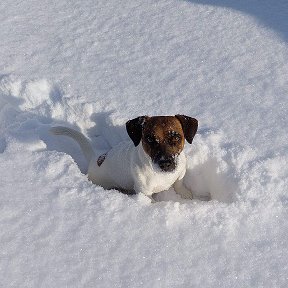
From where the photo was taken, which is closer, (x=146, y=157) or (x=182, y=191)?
(x=146, y=157)

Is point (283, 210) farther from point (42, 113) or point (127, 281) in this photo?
point (42, 113)

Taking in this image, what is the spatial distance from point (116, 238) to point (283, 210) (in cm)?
122

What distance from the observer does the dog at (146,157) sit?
3260mm

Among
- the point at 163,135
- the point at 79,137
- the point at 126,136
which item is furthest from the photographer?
the point at 126,136

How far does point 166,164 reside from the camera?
325cm

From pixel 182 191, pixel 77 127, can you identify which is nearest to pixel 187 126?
pixel 182 191

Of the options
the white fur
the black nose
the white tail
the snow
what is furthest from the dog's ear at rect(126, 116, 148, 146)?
the white tail

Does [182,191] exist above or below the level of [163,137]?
below

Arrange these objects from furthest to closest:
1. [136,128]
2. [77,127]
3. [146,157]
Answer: [77,127] < [146,157] < [136,128]

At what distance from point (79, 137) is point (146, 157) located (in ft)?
2.84

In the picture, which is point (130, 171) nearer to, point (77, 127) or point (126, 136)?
point (126, 136)

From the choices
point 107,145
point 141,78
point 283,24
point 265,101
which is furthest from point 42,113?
point 283,24

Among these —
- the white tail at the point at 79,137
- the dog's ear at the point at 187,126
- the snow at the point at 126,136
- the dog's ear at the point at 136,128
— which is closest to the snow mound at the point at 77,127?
the snow at the point at 126,136

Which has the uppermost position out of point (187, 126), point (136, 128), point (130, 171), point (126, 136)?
point (136, 128)
